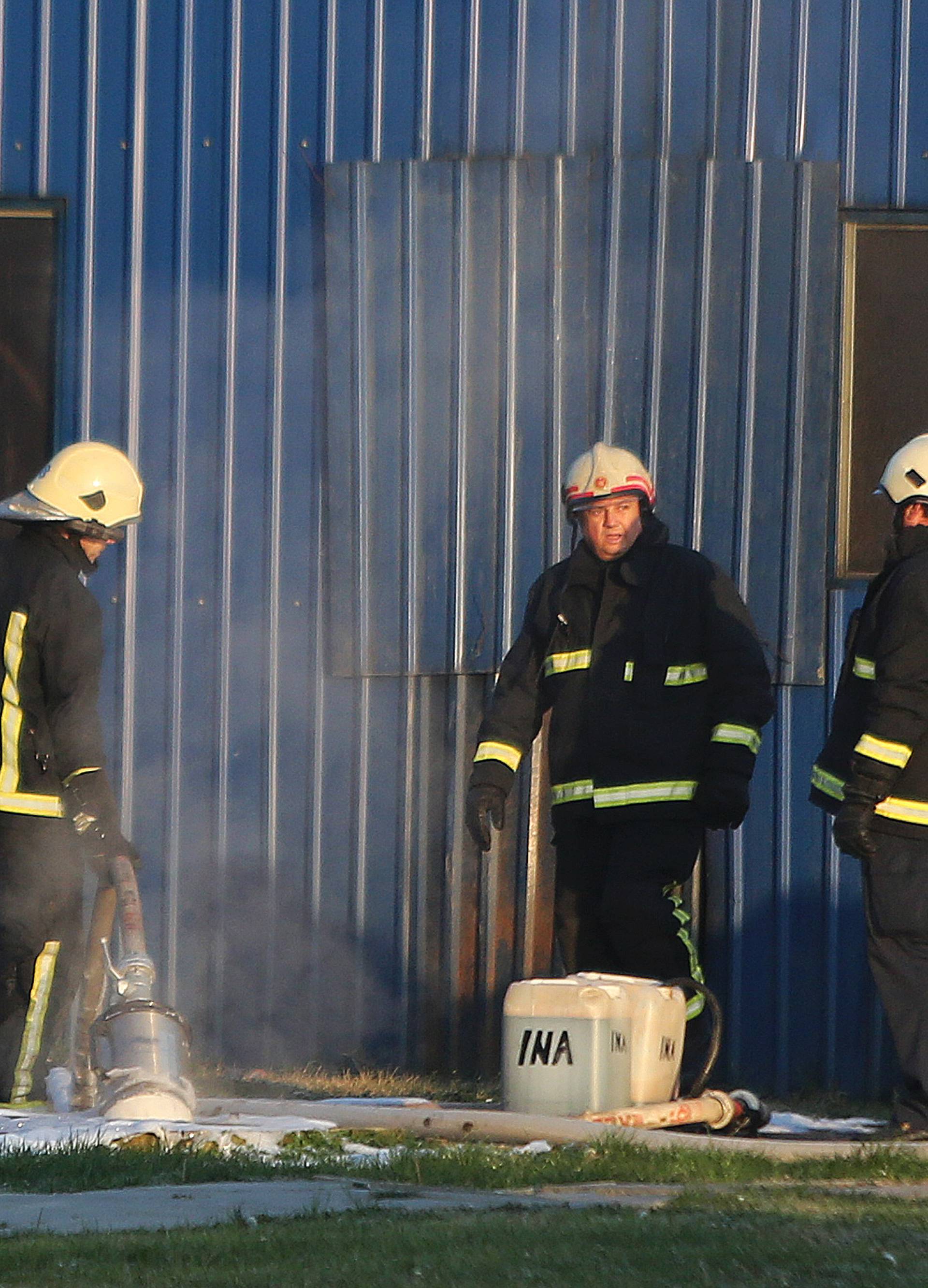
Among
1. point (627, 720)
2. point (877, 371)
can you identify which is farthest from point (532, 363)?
point (627, 720)

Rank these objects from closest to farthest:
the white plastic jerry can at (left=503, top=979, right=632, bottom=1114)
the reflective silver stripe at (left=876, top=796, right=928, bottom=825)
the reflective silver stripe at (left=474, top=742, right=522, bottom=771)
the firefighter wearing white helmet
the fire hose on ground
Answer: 1. the fire hose on ground
2. the white plastic jerry can at (left=503, top=979, right=632, bottom=1114)
3. the reflective silver stripe at (left=876, top=796, right=928, bottom=825)
4. the firefighter wearing white helmet
5. the reflective silver stripe at (left=474, top=742, right=522, bottom=771)

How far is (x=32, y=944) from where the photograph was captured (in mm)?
6570

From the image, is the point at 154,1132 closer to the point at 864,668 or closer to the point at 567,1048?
the point at 567,1048

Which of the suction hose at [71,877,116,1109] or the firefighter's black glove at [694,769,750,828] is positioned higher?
the firefighter's black glove at [694,769,750,828]

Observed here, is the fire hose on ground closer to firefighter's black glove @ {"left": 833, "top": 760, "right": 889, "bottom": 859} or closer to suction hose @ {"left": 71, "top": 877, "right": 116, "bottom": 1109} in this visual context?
suction hose @ {"left": 71, "top": 877, "right": 116, "bottom": 1109}

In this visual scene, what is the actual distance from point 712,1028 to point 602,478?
1823 mm

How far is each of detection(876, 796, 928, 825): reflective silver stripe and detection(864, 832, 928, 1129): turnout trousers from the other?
2.2 inches

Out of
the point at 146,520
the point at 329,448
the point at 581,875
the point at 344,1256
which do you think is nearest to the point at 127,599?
the point at 146,520

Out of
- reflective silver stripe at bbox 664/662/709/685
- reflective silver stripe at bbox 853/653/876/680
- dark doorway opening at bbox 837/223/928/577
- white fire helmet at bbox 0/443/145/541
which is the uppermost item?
dark doorway opening at bbox 837/223/928/577

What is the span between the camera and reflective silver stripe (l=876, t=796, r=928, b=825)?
612cm

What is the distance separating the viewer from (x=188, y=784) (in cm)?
830

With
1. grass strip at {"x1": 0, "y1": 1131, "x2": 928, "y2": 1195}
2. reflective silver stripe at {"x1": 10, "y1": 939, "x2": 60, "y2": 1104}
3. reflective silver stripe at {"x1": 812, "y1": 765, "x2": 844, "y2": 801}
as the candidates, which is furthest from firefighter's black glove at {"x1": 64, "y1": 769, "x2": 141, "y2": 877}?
reflective silver stripe at {"x1": 812, "y1": 765, "x2": 844, "y2": 801}

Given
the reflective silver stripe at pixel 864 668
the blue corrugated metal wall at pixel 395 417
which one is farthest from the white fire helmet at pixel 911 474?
the blue corrugated metal wall at pixel 395 417

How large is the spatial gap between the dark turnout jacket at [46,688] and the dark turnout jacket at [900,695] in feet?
7.74
